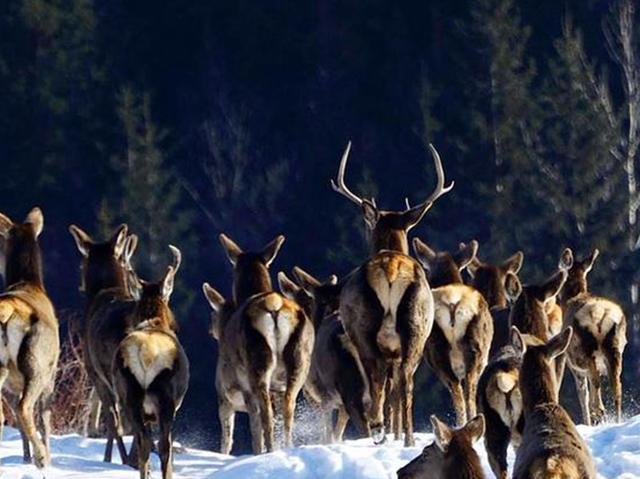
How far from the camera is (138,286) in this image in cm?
1928

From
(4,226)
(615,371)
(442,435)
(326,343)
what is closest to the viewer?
(442,435)

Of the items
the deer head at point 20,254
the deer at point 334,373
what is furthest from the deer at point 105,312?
the deer at point 334,373

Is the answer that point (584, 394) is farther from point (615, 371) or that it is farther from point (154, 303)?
point (154, 303)

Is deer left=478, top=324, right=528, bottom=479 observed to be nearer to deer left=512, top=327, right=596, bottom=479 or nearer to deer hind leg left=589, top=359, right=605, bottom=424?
deer left=512, top=327, right=596, bottom=479

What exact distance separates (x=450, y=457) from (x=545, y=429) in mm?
983

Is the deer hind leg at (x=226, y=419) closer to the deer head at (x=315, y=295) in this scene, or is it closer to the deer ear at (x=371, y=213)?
the deer head at (x=315, y=295)

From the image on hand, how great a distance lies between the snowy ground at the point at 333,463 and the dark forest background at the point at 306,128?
1134 inches

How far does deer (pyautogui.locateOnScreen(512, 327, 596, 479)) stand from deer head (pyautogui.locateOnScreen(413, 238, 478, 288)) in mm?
4745

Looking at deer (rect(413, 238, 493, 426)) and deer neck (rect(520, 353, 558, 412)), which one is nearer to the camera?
deer neck (rect(520, 353, 558, 412))

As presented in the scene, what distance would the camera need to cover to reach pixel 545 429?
46.5 feet

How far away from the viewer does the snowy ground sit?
16516 mm

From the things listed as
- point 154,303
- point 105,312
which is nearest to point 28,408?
point 154,303

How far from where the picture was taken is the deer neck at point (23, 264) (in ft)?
66.2

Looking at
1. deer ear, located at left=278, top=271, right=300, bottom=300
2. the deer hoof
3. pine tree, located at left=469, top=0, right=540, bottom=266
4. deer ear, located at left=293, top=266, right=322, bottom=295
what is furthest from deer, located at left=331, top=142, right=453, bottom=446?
pine tree, located at left=469, top=0, right=540, bottom=266
